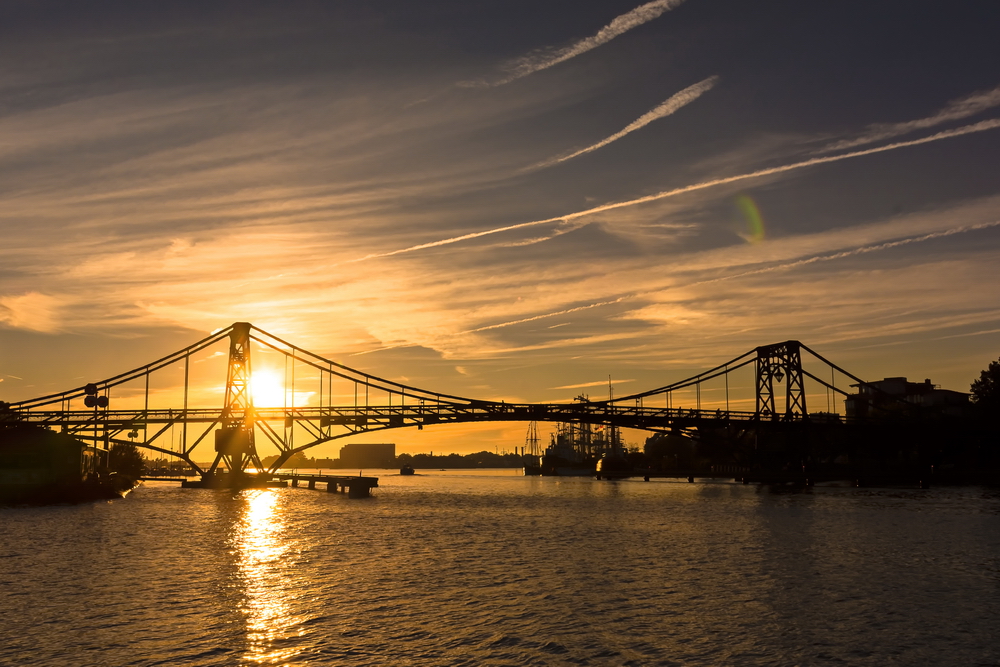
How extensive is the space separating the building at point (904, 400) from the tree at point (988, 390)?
7.65 metres

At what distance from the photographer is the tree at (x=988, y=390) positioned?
13288 cm

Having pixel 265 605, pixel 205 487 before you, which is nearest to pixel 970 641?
pixel 265 605

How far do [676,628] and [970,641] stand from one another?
29.9ft

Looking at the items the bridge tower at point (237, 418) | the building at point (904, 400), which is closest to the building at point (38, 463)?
the bridge tower at point (237, 418)

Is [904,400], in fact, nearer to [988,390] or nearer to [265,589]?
[988,390]

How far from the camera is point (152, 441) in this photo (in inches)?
4835

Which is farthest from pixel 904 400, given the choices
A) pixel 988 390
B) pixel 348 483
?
pixel 348 483

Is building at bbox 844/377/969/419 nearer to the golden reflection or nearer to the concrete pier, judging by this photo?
the concrete pier

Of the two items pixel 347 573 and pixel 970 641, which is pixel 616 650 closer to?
pixel 970 641

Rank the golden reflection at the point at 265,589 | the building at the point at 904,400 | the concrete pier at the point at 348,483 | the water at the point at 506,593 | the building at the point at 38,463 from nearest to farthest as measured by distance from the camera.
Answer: the water at the point at 506,593
the golden reflection at the point at 265,589
the building at the point at 38,463
the concrete pier at the point at 348,483
the building at the point at 904,400

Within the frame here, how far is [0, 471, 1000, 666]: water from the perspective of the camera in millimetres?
26125

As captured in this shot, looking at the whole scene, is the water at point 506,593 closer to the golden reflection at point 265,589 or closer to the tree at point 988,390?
the golden reflection at point 265,589

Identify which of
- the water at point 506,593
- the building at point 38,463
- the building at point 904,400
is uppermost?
the building at point 904,400

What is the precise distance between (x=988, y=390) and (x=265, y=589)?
13179cm
